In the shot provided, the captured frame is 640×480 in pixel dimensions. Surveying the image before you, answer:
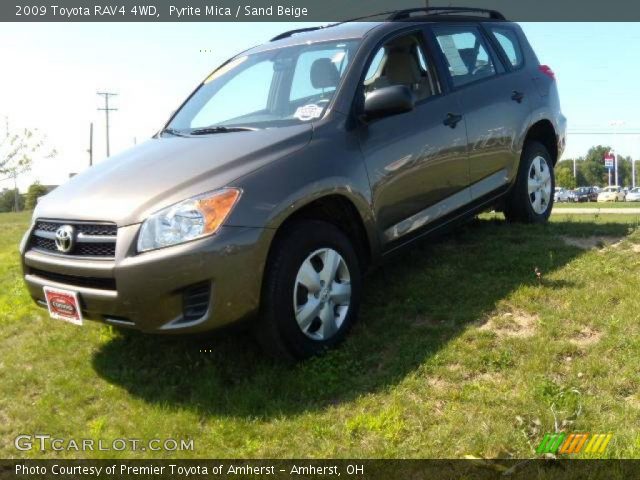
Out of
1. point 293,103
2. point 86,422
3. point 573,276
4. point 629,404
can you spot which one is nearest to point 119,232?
point 86,422

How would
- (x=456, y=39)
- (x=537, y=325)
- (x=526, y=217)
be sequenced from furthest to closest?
1. (x=526, y=217)
2. (x=456, y=39)
3. (x=537, y=325)

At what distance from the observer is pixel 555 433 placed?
9.28 ft

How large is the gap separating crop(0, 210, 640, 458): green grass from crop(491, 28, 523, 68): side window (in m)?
2.02

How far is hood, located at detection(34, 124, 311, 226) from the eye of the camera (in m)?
3.43

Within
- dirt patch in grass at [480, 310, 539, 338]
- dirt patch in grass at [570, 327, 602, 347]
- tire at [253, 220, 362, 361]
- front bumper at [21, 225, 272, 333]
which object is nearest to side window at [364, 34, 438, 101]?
tire at [253, 220, 362, 361]

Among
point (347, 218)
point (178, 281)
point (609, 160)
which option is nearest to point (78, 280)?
point (178, 281)

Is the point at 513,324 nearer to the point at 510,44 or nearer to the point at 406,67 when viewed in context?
the point at 406,67

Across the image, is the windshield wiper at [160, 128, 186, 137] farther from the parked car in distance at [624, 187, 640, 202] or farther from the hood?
the parked car in distance at [624, 187, 640, 202]

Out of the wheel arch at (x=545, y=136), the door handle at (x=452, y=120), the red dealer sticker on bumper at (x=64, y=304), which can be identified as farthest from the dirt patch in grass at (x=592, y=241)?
the red dealer sticker on bumper at (x=64, y=304)

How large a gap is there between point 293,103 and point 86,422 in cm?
243

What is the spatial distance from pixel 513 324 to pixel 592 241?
2080 mm

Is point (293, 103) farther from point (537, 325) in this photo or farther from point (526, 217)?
point (526, 217)

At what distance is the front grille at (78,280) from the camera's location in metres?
3.37

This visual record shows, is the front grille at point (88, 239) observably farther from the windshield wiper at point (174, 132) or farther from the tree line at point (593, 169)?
the tree line at point (593, 169)
